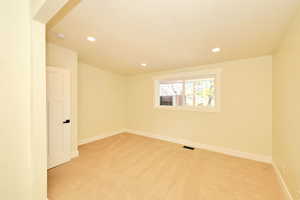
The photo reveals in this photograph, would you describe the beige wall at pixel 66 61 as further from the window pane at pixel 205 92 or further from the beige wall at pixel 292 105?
the beige wall at pixel 292 105

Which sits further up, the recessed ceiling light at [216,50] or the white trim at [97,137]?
the recessed ceiling light at [216,50]

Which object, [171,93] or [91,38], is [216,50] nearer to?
[171,93]

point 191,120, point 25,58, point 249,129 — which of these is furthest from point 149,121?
point 25,58

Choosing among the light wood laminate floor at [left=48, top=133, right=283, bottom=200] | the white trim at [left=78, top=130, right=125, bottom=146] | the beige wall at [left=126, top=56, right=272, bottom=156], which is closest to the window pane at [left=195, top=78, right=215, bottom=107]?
the beige wall at [left=126, top=56, right=272, bottom=156]

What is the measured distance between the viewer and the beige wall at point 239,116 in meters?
2.61

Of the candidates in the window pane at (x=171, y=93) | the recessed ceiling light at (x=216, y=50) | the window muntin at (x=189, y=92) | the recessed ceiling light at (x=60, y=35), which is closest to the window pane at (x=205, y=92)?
the window muntin at (x=189, y=92)

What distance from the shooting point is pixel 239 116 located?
113 inches

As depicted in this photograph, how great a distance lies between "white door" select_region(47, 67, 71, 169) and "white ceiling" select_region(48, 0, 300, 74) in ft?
2.52

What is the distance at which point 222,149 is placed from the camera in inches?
121

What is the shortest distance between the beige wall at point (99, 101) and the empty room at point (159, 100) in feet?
0.13

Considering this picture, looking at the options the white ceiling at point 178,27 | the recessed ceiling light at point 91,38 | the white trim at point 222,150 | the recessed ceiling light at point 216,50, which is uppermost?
the recessed ceiling light at point 91,38

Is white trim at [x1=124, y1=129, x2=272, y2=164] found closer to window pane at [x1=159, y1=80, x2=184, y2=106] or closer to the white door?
window pane at [x1=159, y1=80, x2=184, y2=106]

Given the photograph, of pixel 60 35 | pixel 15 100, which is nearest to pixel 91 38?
pixel 60 35

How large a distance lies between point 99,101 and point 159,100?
2.16 metres
